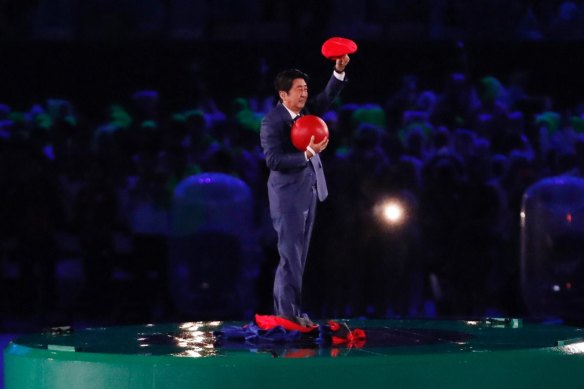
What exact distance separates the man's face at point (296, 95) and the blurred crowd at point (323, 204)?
2.93 metres

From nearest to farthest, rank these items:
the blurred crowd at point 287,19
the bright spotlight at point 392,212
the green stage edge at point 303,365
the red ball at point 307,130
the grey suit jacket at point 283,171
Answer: the green stage edge at point 303,365 < the red ball at point 307,130 < the grey suit jacket at point 283,171 < the bright spotlight at point 392,212 < the blurred crowd at point 287,19

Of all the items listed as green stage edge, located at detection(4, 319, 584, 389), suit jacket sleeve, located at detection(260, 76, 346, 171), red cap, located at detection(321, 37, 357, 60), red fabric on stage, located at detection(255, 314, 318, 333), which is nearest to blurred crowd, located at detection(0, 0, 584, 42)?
red cap, located at detection(321, 37, 357, 60)

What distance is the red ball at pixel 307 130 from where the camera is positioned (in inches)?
171

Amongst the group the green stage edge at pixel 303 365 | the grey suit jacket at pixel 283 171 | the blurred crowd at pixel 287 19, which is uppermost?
the blurred crowd at pixel 287 19

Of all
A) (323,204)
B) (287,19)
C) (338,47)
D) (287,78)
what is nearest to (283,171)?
(287,78)

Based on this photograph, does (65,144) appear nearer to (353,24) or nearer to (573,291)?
(353,24)

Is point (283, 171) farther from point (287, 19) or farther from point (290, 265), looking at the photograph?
point (287, 19)

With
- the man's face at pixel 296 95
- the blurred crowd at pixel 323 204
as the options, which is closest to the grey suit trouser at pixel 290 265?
the man's face at pixel 296 95

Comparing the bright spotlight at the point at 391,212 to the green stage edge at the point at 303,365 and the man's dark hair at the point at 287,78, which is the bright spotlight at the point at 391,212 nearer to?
the man's dark hair at the point at 287,78

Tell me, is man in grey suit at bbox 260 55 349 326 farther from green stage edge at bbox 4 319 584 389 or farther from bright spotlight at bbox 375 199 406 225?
bright spotlight at bbox 375 199 406 225

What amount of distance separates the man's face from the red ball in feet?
0.64

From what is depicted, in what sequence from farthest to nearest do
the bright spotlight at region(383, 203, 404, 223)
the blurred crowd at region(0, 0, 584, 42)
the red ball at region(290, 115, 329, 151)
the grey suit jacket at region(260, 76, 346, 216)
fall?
the blurred crowd at region(0, 0, 584, 42) → the bright spotlight at region(383, 203, 404, 223) → the grey suit jacket at region(260, 76, 346, 216) → the red ball at region(290, 115, 329, 151)

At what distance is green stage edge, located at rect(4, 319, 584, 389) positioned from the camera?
11.9 feet

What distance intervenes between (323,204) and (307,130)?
3.12 meters
